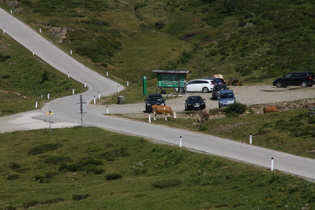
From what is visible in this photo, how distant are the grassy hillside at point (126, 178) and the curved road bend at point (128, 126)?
1561mm

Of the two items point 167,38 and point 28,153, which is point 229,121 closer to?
point 28,153

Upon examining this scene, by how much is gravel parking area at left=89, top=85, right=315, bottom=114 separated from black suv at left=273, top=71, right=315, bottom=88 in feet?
2.12

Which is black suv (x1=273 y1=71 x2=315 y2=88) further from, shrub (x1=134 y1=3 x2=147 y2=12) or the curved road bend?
shrub (x1=134 y1=3 x2=147 y2=12)

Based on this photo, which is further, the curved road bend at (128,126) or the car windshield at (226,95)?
the car windshield at (226,95)

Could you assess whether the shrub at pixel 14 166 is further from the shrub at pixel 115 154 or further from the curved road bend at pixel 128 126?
the curved road bend at pixel 128 126

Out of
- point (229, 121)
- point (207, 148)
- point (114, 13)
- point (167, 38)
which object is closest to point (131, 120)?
point (229, 121)

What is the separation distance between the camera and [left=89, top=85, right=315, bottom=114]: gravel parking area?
59438mm

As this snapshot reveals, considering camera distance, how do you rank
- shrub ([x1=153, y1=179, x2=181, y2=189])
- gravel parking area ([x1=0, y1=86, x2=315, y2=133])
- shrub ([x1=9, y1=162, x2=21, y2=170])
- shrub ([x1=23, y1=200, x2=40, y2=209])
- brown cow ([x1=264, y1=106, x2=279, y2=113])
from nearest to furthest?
shrub ([x1=23, y1=200, x2=40, y2=209]), shrub ([x1=153, y1=179, x2=181, y2=189]), shrub ([x1=9, y1=162, x2=21, y2=170]), brown cow ([x1=264, y1=106, x2=279, y2=113]), gravel parking area ([x1=0, y1=86, x2=315, y2=133])

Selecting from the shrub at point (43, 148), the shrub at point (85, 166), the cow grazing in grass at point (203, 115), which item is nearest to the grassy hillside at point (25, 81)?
the shrub at point (43, 148)

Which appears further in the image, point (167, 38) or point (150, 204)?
point (167, 38)

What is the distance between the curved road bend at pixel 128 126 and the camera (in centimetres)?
3250

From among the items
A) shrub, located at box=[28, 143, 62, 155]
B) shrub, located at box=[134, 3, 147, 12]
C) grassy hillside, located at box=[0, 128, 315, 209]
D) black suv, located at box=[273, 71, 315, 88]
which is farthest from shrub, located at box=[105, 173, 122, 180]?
shrub, located at box=[134, 3, 147, 12]

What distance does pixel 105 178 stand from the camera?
34.8 m

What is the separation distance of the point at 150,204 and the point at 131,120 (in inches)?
1022
